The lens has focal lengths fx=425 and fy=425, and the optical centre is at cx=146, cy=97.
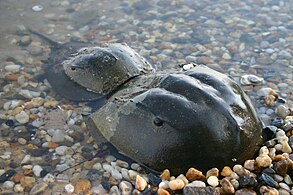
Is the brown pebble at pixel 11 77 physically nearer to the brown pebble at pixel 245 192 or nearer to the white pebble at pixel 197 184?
the white pebble at pixel 197 184

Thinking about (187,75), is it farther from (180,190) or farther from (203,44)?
(203,44)

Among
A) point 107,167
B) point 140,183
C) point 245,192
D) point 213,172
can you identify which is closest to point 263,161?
point 245,192

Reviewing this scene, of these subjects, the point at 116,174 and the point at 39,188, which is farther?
the point at 116,174

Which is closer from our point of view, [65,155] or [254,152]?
[254,152]

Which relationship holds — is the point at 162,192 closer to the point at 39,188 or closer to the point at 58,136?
the point at 39,188

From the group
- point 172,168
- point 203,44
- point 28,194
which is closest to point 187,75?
point 172,168
